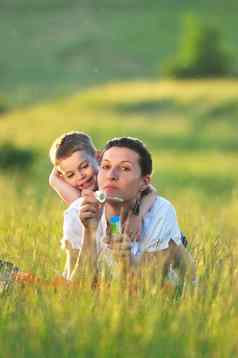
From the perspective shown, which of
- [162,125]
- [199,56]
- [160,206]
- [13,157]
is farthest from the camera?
[199,56]

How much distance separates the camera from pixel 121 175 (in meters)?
5.06

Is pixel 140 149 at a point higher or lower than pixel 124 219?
higher

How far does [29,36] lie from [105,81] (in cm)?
314

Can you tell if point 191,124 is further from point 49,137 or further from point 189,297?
point 189,297

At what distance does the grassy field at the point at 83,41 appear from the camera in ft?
127

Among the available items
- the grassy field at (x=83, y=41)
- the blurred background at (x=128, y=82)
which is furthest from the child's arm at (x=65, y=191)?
the grassy field at (x=83, y=41)

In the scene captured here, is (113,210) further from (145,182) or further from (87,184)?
(87,184)

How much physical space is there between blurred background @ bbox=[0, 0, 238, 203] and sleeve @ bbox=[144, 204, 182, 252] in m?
15.3

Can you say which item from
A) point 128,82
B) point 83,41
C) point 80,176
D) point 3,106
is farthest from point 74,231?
point 83,41

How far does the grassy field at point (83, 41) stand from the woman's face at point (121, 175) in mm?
31020

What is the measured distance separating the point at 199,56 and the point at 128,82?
Result: 14.3ft

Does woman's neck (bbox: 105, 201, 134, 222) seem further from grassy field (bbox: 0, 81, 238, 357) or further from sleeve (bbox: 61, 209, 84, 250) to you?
grassy field (bbox: 0, 81, 238, 357)

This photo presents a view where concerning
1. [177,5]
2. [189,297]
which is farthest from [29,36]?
[189,297]

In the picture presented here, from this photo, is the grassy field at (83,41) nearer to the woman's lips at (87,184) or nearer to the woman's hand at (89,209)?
the woman's lips at (87,184)
